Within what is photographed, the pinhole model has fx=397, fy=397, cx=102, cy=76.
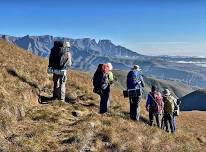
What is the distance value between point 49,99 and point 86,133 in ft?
21.0

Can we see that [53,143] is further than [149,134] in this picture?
No

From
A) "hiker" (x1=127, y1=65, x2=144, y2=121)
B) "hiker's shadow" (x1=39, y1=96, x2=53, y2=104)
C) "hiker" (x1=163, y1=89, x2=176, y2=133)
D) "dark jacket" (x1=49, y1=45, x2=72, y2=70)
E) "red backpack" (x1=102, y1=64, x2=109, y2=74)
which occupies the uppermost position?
"dark jacket" (x1=49, y1=45, x2=72, y2=70)

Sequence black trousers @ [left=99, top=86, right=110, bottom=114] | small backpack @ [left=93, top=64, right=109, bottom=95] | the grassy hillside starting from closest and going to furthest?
the grassy hillside
small backpack @ [left=93, top=64, right=109, bottom=95]
black trousers @ [left=99, top=86, right=110, bottom=114]

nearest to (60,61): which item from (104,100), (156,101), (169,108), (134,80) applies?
(104,100)

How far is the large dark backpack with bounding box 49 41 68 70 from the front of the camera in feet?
69.7

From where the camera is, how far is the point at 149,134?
1855cm

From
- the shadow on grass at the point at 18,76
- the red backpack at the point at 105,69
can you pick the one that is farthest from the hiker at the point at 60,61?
the red backpack at the point at 105,69

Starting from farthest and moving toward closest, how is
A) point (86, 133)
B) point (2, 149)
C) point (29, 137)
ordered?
1. point (86, 133)
2. point (29, 137)
3. point (2, 149)

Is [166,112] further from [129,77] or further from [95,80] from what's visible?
[95,80]

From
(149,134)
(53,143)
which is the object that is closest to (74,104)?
(149,134)

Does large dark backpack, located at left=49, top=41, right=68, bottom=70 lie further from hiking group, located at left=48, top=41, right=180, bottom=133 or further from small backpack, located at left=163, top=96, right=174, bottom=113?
small backpack, located at left=163, top=96, right=174, bottom=113

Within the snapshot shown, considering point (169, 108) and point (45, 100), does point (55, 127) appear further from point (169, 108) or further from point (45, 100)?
point (169, 108)

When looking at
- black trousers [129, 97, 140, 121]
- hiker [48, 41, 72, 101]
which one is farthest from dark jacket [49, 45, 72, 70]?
black trousers [129, 97, 140, 121]

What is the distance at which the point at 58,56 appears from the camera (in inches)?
839
